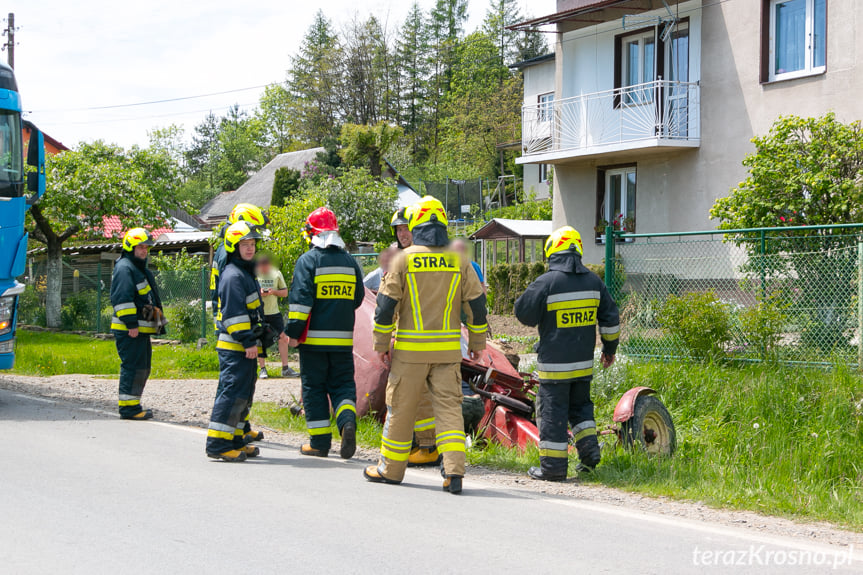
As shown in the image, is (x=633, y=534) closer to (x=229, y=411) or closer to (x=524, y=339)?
(x=229, y=411)

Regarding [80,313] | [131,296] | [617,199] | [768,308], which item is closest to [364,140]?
[80,313]

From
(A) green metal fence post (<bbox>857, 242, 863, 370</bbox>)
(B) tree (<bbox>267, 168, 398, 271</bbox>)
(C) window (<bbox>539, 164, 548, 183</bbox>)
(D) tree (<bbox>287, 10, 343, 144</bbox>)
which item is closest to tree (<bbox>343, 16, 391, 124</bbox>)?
(D) tree (<bbox>287, 10, 343, 144</bbox>)

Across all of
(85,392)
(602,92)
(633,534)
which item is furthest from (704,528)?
(602,92)

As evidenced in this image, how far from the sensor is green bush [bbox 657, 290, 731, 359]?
9.02 m

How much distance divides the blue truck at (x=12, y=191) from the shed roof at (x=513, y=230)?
16.9 m

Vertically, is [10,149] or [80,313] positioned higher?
[10,149]

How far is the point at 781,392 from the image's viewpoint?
821cm

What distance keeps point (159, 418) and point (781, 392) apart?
21.9 ft

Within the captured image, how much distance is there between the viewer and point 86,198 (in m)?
21.5

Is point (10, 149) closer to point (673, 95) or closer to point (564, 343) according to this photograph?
point (564, 343)

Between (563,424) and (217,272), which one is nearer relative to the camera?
(563,424)

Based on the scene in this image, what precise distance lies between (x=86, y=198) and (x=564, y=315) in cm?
1814

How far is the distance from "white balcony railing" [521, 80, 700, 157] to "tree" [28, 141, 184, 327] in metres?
10.7

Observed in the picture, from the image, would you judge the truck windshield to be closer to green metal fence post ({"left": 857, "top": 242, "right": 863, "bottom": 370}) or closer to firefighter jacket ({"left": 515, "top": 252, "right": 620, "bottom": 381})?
firefighter jacket ({"left": 515, "top": 252, "right": 620, "bottom": 381})
